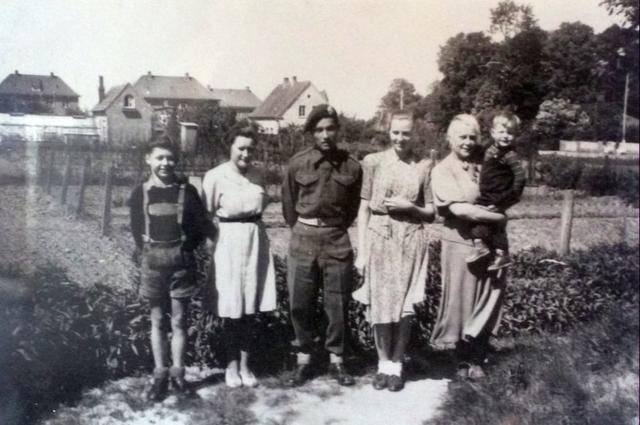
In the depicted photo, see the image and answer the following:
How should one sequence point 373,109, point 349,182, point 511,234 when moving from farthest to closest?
point 511,234, point 373,109, point 349,182

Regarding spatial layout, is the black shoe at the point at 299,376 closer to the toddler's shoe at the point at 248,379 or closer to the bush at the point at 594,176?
the toddler's shoe at the point at 248,379

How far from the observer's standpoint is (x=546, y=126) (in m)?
4.29

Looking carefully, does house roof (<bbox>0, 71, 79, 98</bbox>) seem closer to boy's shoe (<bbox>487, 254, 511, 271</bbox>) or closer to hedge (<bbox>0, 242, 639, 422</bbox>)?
hedge (<bbox>0, 242, 639, 422</bbox>)

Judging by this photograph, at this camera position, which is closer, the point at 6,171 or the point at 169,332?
the point at 169,332

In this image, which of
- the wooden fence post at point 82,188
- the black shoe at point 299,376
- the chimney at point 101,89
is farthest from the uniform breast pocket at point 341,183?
the wooden fence post at point 82,188

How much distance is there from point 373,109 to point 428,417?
222 cm

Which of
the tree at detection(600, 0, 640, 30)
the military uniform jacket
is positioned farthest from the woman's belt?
the tree at detection(600, 0, 640, 30)

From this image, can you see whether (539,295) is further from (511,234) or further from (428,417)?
(511,234)

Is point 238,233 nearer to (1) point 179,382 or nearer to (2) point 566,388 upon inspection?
(1) point 179,382

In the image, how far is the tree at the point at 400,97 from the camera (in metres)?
3.79

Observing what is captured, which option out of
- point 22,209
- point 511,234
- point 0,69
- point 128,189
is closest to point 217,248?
point 0,69

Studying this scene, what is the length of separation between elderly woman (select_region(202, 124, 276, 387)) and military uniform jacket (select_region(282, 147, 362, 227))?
0.22m

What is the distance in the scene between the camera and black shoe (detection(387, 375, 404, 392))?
12.3ft

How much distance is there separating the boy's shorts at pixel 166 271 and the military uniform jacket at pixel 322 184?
0.78m
